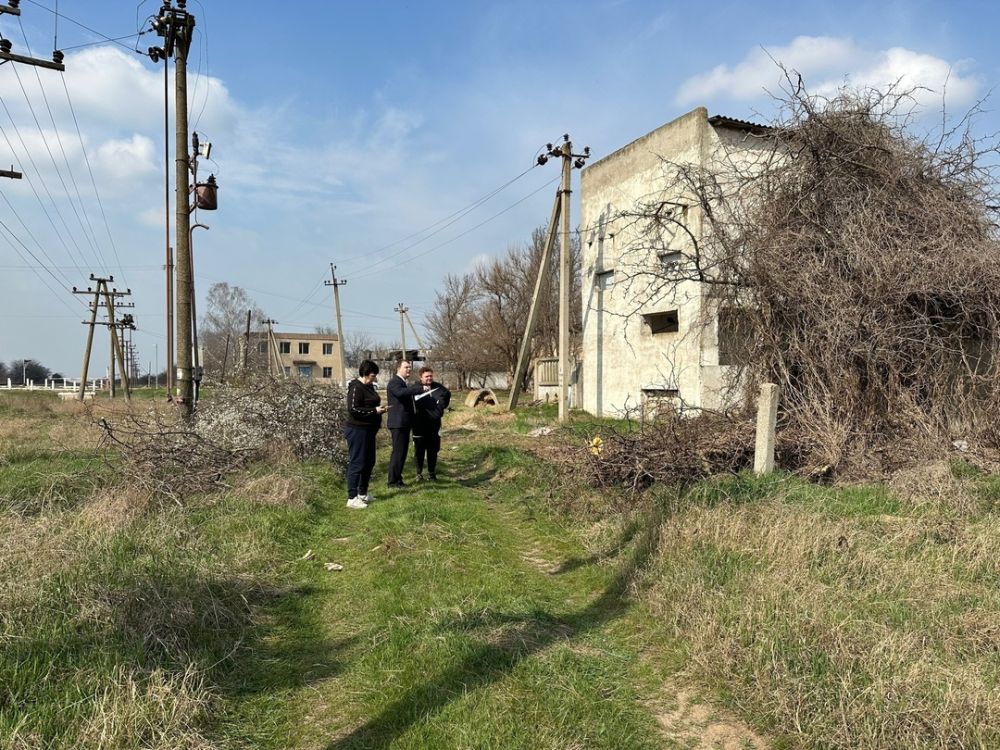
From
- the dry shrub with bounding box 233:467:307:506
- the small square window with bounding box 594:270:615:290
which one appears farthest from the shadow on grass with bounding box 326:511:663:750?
the small square window with bounding box 594:270:615:290

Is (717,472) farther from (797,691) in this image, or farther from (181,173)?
(181,173)

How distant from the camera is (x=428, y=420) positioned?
937 centimetres

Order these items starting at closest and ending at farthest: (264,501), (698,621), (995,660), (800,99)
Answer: (995,660), (698,621), (264,501), (800,99)

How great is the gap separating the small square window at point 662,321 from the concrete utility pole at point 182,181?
427 inches

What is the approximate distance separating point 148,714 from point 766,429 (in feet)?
20.9

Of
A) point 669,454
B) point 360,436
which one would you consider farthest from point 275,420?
point 669,454

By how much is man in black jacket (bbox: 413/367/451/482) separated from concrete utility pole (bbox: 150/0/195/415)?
14.5 feet

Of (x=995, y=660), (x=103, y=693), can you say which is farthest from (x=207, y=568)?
(x=995, y=660)

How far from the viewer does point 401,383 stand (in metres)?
8.84

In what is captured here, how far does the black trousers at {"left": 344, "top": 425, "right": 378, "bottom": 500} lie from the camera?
309 inches

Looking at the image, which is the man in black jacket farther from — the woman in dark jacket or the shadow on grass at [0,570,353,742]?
the shadow on grass at [0,570,353,742]

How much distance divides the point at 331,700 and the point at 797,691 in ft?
7.65

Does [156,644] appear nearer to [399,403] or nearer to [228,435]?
[399,403]

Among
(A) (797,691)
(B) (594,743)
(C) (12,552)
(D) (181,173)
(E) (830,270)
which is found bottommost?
(B) (594,743)
